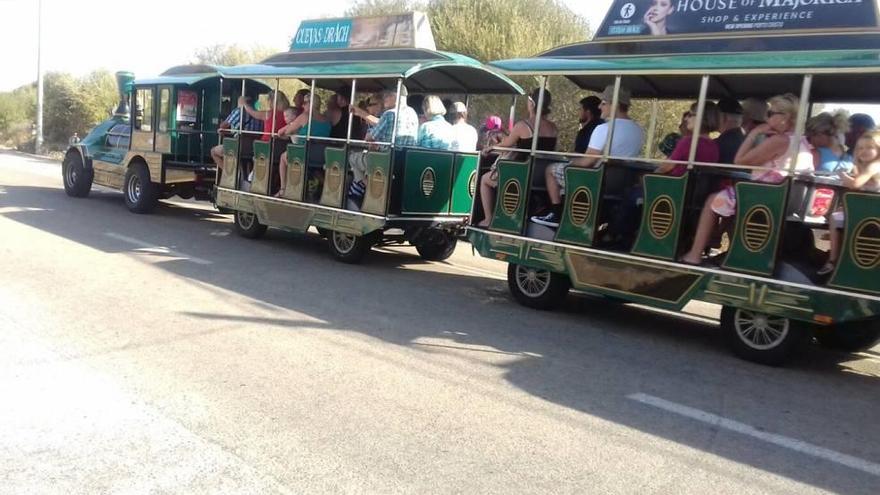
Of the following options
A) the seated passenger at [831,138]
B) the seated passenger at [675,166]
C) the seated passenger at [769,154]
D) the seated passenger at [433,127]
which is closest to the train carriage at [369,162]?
the seated passenger at [433,127]

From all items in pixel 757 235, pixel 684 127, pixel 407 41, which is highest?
pixel 407 41

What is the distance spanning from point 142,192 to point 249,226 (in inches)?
125

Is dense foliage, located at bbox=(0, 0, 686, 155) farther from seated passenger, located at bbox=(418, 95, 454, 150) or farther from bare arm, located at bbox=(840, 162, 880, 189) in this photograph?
bare arm, located at bbox=(840, 162, 880, 189)

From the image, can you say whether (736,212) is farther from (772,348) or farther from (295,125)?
(295,125)

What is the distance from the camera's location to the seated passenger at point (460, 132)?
9617 millimetres

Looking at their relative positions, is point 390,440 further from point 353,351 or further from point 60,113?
point 60,113

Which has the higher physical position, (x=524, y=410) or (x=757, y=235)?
(x=757, y=235)

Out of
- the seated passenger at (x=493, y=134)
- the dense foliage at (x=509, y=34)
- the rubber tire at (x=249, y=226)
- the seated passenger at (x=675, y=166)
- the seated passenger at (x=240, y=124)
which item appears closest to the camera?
the seated passenger at (x=675, y=166)

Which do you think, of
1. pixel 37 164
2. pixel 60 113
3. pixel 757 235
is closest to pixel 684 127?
pixel 757 235

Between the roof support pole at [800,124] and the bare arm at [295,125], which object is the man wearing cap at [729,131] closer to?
the roof support pole at [800,124]

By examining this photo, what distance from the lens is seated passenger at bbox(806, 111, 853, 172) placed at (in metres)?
6.34

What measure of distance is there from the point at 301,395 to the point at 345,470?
1.13 metres

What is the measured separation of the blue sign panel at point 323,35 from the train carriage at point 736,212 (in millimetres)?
3755

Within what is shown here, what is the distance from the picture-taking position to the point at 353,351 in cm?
590
